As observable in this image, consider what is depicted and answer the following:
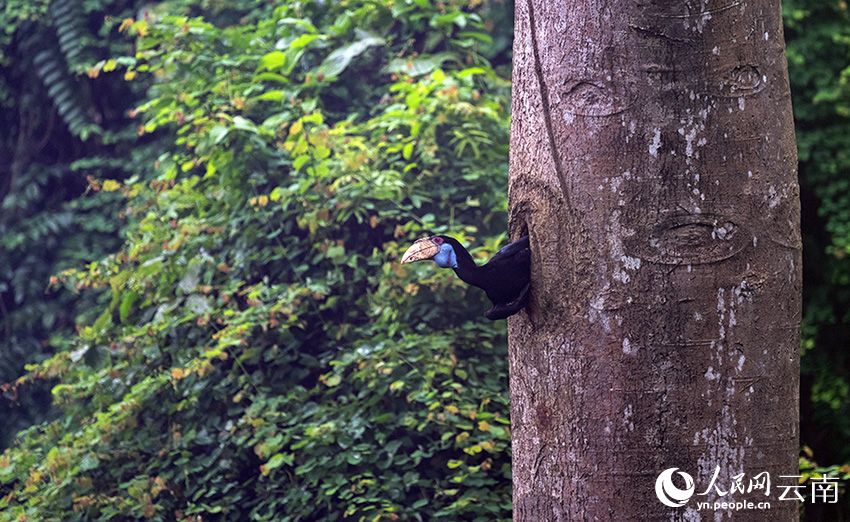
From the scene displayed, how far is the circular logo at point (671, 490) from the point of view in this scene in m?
1.85

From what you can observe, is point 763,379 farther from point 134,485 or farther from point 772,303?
point 134,485

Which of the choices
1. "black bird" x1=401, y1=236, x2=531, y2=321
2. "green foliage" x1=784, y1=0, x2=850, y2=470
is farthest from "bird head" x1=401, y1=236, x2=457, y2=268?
"green foliage" x1=784, y1=0, x2=850, y2=470

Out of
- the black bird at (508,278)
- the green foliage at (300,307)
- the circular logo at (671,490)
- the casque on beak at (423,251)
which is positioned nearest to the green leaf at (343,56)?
the green foliage at (300,307)

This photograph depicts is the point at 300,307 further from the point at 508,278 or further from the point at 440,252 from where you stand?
the point at 508,278

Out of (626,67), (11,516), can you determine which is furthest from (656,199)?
(11,516)

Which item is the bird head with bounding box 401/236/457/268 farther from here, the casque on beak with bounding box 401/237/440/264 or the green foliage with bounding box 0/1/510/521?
the green foliage with bounding box 0/1/510/521

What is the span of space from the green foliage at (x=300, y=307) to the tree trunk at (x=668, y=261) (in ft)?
4.94

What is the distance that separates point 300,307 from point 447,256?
1.89 meters

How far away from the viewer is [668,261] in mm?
1854

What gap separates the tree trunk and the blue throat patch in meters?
0.27

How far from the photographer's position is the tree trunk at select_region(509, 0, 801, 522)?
1853 millimetres

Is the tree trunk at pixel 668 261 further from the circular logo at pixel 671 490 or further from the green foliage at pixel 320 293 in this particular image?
the green foliage at pixel 320 293

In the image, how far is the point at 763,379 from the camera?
1885mm

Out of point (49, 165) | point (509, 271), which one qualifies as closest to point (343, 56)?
point (509, 271)
